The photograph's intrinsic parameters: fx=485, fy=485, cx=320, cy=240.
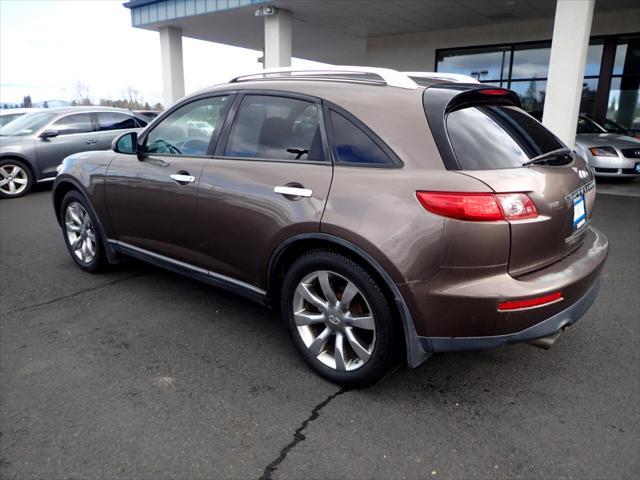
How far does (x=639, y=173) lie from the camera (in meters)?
9.76

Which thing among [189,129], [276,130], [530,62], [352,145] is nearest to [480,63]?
[530,62]

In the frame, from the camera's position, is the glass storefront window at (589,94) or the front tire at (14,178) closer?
the front tire at (14,178)

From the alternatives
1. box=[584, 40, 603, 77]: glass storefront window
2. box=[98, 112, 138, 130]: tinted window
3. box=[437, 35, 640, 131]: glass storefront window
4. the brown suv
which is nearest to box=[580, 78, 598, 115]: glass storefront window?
box=[437, 35, 640, 131]: glass storefront window

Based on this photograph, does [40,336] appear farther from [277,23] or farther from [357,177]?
[277,23]

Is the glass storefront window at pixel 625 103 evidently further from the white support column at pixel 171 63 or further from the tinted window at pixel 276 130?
the tinted window at pixel 276 130

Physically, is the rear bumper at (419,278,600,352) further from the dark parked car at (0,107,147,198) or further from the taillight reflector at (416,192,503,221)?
the dark parked car at (0,107,147,198)

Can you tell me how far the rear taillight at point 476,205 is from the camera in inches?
89.8

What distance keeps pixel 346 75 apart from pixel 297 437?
2.16m

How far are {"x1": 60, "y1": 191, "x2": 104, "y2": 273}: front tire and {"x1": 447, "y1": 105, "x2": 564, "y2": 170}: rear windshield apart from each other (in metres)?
3.36

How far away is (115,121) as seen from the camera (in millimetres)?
10719

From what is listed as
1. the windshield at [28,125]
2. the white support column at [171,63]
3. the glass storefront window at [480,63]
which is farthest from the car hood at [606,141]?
the white support column at [171,63]

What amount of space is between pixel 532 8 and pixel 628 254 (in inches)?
371

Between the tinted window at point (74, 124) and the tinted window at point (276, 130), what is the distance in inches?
320

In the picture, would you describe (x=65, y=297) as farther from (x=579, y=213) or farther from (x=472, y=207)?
(x=579, y=213)
